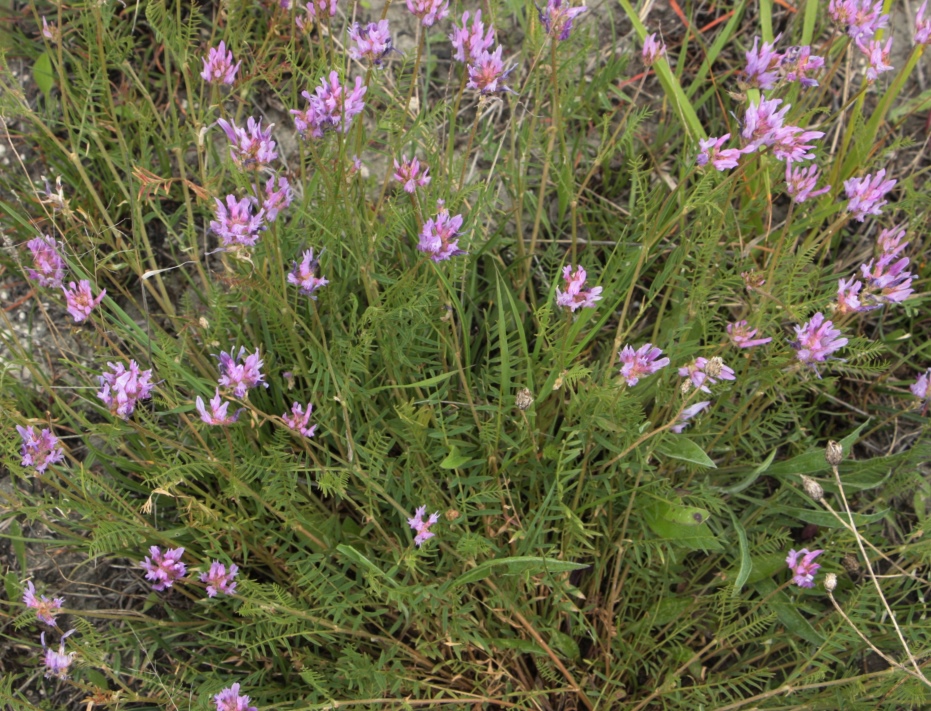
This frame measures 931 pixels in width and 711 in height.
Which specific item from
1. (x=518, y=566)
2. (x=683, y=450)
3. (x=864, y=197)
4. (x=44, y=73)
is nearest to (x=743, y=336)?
(x=683, y=450)

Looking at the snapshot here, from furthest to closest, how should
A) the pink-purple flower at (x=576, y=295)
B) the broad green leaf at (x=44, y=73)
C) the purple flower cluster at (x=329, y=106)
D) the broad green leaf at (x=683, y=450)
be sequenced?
the broad green leaf at (x=44, y=73) < the broad green leaf at (x=683, y=450) < the pink-purple flower at (x=576, y=295) < the purple flower cluster at (x=329, y=106)

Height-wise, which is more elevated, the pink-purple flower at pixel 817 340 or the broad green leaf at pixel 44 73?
the broad green leaf at pixel 44 73

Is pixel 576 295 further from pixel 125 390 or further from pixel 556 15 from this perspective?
pixel 125 390

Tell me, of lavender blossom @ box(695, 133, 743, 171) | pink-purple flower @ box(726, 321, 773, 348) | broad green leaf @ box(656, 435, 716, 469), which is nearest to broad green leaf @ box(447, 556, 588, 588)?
broad green leaf @ box(656, 435, 716, 469)

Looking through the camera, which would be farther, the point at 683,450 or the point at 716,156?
the point at 683,450

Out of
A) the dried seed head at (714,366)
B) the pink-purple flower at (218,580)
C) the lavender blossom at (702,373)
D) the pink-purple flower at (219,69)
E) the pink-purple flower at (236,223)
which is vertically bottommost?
the pink-purple flower at (218,580)

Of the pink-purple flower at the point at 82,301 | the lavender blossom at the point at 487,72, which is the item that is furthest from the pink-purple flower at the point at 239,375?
the lavender blossom at the point at 487,72

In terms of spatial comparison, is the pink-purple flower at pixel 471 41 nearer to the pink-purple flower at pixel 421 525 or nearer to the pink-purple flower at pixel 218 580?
the pink-purple flower at pixel 421 525

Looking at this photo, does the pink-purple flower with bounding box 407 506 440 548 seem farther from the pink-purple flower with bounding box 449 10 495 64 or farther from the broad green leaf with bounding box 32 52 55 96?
the broad green leaf with bounding box 32 52 55 96
